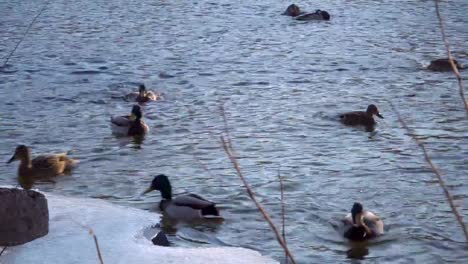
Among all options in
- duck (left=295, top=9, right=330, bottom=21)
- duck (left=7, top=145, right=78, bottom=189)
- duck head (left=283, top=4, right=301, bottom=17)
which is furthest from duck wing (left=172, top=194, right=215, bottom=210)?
duck head (left=283, top=4, right=301, bottom=17)

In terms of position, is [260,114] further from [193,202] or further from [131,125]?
[193,202]

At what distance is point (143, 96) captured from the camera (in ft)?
42.7

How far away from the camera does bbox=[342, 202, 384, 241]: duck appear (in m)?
7.80

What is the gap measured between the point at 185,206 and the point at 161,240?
1.11m

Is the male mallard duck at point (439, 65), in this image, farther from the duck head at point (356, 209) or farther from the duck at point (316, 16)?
the duck head at point (356, 209)

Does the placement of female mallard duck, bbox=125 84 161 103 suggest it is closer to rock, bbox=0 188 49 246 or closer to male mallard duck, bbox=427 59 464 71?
male mallard duck, bbox=427 59 464 71

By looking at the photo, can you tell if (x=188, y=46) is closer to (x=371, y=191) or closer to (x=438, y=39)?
(x=438, y=39)

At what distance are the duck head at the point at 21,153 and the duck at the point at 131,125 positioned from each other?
1.23 metres

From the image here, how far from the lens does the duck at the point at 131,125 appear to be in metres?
11.2

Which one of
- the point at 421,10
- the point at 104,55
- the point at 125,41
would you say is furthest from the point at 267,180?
the point at 421,10

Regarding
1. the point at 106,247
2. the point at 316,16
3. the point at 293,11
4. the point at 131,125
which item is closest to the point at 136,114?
the point at 131,125

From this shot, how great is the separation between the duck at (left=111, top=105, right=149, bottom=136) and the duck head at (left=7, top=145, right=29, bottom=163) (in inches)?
48.5

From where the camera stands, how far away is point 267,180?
9477mm

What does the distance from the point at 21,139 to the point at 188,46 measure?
20.8ft
